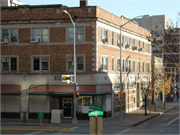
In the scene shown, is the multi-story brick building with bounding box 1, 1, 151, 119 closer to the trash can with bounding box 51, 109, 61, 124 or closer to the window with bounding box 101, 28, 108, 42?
the window with bounding box 101, 28, 108, 42

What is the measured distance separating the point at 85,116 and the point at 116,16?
39.9ft

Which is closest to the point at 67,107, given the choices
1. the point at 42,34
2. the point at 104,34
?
the point at 42,34

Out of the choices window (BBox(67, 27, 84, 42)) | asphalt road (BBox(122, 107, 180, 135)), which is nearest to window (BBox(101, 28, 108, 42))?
window (BBox(67, 27, 84, 42))

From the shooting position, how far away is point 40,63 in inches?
1184

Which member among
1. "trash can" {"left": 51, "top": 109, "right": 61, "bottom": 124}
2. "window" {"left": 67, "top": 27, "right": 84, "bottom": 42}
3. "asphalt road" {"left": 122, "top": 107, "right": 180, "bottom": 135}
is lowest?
"asphalt road" {"left": 122, "top": 107, "right": 180, "bottom": 135}

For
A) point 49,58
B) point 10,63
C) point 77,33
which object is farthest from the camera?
point 10,63

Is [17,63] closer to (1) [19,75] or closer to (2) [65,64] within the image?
(1) [19,75]

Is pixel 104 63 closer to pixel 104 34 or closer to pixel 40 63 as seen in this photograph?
pixel 104 34

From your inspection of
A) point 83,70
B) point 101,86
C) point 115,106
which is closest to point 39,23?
point 83,70

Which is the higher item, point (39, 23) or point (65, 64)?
point (39, 23)

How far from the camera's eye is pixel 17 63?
1195 inches

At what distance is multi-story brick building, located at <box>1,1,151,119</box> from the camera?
29250 millimetres

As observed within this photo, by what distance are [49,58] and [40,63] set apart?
108 centimetres

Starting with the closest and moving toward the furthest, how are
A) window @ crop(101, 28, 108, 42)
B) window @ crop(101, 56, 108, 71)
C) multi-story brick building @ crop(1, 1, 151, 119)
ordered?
multi-story brick building @ crop(1, 1, 151, 119), window @ crop(101, 28, 108, 42), window @ crop(101, 56, 108, 71)
